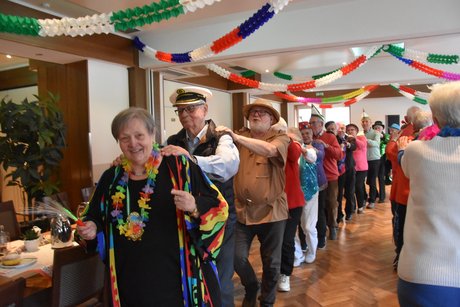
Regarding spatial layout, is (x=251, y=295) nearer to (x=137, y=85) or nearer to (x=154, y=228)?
(x=154, y=228)

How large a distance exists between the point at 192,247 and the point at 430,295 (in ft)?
3.10

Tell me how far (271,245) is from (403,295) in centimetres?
123

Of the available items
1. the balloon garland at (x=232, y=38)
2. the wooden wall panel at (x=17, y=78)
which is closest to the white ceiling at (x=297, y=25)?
the balloon garland at (x=232, y=38)

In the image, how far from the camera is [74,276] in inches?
71.0

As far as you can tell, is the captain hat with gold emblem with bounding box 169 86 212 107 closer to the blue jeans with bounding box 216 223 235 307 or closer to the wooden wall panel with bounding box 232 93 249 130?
the blue jeans with bounding box 216 223 235 307

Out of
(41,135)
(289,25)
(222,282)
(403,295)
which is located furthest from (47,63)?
(403,295)

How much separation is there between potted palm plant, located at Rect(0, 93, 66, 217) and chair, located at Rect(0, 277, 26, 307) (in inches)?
124

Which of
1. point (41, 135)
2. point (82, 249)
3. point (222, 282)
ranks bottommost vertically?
point (222, 282)

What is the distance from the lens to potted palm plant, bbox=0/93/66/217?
13.5 ft

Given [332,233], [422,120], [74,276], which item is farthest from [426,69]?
[74,276]

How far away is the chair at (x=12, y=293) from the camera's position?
1.29 m

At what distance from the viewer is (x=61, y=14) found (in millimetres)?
4453

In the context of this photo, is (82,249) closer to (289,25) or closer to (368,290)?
(368,290)

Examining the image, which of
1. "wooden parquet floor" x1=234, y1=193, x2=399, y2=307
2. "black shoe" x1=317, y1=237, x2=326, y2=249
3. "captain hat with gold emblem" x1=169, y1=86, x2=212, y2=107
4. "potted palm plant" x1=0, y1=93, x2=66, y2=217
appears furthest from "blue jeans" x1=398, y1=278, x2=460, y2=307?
"potted palm plant" x1=0, y1=93, x2=66, y2=217
